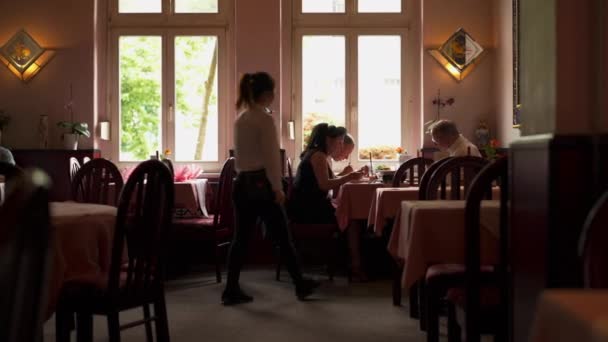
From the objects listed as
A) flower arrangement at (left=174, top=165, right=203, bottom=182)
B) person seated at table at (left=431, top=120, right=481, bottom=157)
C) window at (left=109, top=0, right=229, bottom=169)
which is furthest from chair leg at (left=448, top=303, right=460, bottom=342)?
window at (left=109, top=0, right=229, bottom=169)

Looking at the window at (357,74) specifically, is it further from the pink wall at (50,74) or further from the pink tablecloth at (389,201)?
the pink tablecloth at (389,201)

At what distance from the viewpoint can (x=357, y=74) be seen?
721 cm

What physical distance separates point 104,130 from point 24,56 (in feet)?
3.54

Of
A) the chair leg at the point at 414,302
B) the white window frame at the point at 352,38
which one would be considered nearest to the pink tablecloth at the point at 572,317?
the chair leg at the point at 414,302

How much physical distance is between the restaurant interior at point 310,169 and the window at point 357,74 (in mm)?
21

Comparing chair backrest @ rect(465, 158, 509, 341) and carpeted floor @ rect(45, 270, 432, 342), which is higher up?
chair backrest @ rect(465, 158, 509, 341)

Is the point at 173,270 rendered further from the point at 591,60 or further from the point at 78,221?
the point at 591,60

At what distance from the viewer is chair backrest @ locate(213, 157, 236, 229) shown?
4.82m

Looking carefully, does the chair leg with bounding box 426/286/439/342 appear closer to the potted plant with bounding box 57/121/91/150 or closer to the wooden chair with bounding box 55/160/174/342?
the wooden chair with bounding box 55/160/174/342

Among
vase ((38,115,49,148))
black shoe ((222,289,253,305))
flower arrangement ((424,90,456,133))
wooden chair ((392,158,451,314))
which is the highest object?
flower arrangement ((424,90,456,133))

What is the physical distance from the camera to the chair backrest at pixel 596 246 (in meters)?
1.35

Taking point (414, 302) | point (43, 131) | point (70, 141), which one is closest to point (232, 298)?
point (414, 302)

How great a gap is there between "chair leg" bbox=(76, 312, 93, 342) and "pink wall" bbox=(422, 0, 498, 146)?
5.09 m

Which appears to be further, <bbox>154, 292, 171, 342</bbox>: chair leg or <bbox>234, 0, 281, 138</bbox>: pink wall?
<bbox>234, 0, 281, 138</bbox>: pink wall
